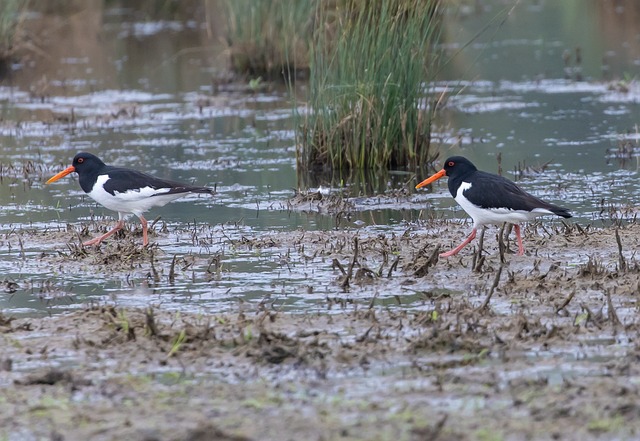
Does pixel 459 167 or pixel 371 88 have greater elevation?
pixel 371 88

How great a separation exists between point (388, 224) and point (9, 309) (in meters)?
4.05

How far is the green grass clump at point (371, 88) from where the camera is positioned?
12.1 m

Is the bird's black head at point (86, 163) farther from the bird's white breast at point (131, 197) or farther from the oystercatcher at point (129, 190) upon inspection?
the bird's white breast at point (131, 197)

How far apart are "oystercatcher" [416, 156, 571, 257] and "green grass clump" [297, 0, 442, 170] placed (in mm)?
3200

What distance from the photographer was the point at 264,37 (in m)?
19.9

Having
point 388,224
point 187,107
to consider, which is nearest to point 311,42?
point 388,224

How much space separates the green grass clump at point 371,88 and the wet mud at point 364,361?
3.89 m

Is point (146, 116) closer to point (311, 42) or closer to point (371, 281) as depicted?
point (311, 42)

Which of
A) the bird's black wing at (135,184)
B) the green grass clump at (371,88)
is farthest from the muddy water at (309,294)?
the bird's black wing at (135,184)

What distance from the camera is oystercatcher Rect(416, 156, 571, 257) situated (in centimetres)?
866

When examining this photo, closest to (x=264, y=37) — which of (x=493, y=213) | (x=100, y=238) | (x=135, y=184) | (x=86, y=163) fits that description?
(x=86, y=163)

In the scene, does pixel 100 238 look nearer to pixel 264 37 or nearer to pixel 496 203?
pixel 496 203

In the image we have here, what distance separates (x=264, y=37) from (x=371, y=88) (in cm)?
793

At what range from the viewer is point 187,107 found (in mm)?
18609
